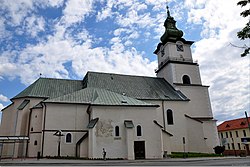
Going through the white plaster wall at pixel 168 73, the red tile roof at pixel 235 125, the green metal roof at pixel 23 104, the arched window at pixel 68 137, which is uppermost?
the white plaster wall at pixel 168 73

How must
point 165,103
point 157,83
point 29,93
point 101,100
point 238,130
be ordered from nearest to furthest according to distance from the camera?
1. point 101,100
2. point 29,93
3. point 165,103
4. point 157,83
5. point 238,130

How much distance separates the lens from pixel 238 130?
4803 centimetres

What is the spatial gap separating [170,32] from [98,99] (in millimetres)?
21335

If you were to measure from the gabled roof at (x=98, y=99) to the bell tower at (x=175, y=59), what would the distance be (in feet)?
40.3

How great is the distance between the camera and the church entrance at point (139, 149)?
23.3m

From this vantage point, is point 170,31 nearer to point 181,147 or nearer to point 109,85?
point 109,85

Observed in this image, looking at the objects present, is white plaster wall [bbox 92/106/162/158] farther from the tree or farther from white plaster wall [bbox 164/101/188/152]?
the tree

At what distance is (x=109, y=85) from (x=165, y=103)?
900cm

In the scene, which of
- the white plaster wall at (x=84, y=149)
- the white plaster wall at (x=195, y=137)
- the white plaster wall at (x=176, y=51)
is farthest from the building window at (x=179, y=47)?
the white plaster wall at (x=84, y=149)

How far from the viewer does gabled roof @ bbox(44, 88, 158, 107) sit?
81.4 feet

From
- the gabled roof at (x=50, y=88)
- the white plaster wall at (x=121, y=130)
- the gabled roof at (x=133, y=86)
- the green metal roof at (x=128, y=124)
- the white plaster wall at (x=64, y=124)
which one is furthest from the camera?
the gabled roof at (x=133, y=86)

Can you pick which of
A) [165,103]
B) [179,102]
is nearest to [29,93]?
[165,103]

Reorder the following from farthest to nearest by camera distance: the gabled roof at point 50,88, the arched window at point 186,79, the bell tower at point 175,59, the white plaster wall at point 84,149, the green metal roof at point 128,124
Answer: the arched window at point 186,79, the bell tower at point 175,59, the gabled roof at point 50,88, the green metal roof at point 128,124, the white plaster wall at point 84,149

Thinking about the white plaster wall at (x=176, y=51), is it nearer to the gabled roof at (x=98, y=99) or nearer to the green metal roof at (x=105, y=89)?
the green metal roof at (x=105, y=89)
